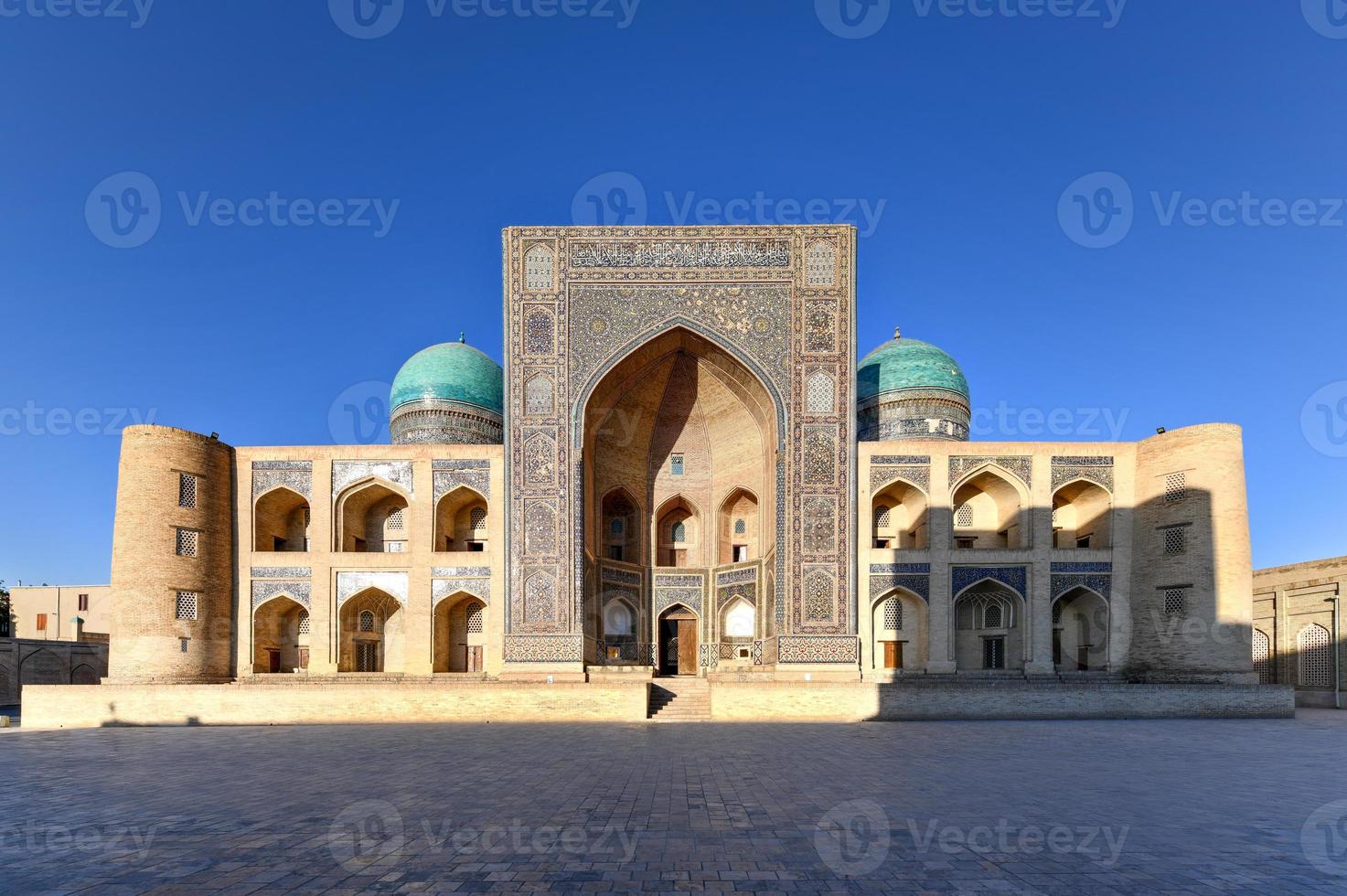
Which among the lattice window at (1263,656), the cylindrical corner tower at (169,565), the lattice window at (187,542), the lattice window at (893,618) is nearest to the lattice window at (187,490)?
the cylindrical corner tower at (169,565)

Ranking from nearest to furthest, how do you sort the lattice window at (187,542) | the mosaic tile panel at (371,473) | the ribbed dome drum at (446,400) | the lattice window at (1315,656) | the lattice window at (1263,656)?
the lattice window at (187,542) < the lattice window at (1315,656) < the mosaic tile panel at (371,473) < the lattice window at (1263,656) < the ribbed dome drum at (446,400)

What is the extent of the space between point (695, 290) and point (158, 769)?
1352 cm

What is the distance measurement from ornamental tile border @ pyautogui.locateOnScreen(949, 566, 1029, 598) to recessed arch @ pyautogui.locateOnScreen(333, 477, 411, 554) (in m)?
12.6

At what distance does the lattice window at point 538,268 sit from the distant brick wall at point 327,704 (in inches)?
348

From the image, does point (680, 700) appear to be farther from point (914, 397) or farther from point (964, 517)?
point (914, 397)

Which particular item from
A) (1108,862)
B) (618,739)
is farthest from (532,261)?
(1108,862)

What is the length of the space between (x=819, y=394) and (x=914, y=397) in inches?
239

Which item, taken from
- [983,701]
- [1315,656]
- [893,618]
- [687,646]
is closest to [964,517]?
[893,618]

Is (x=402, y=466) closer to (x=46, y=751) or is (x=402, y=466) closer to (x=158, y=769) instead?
(x=46, y=751)

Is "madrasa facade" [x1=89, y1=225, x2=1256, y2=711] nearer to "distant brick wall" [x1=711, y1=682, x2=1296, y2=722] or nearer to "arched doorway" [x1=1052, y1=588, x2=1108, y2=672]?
"arched doorway" [x1=1052, y1=588, x2=1108, y2=672]

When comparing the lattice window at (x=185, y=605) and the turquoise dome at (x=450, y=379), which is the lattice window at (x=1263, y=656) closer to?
the turquoise dome at (x=450, y=379)

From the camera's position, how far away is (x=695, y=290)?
723 inches

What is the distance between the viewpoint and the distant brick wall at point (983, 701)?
14.0 meters

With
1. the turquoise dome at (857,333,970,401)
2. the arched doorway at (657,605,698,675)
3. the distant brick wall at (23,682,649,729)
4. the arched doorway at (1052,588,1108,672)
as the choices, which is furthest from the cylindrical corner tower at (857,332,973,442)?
the distant brick wall at (23,682,649,729)
